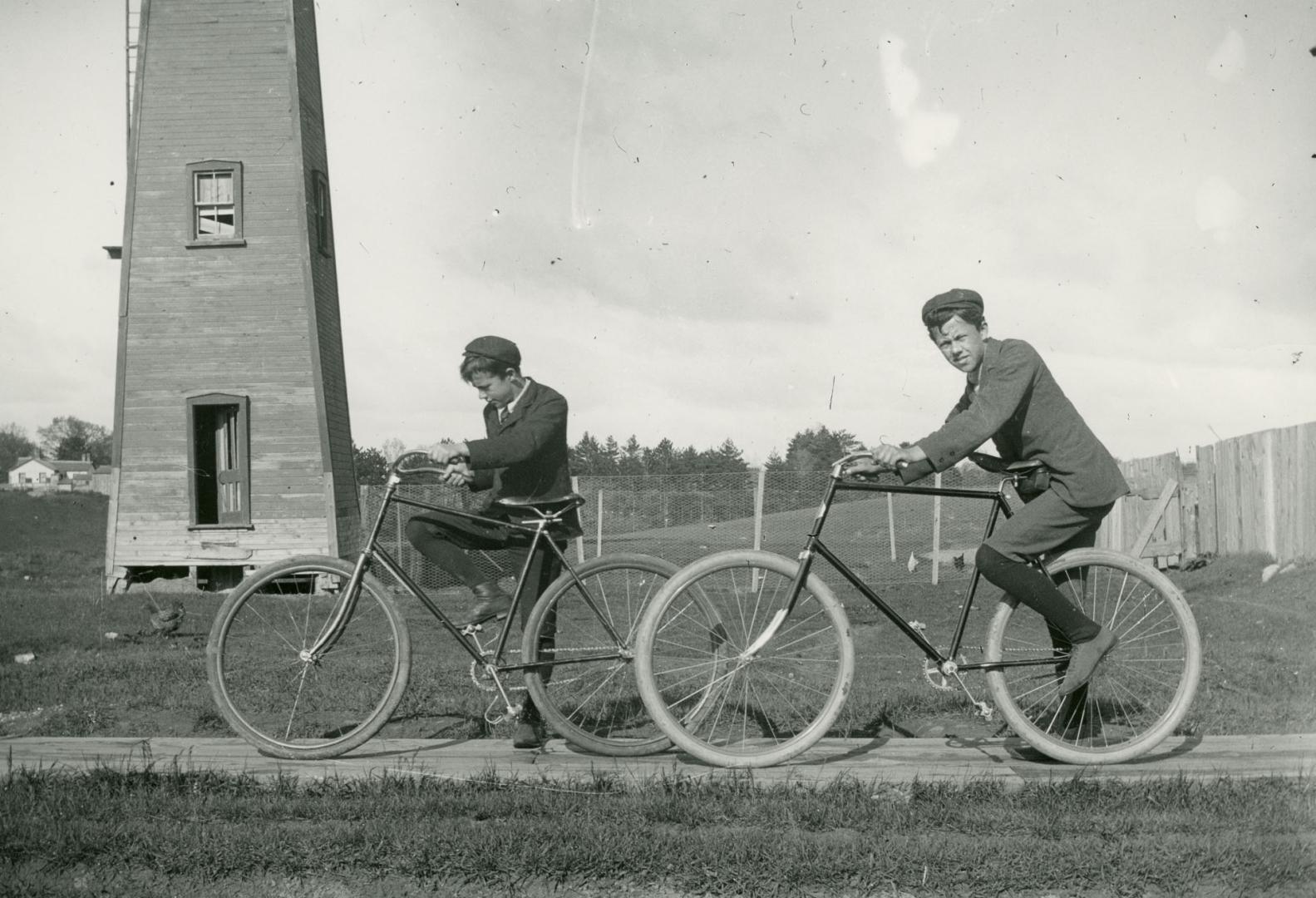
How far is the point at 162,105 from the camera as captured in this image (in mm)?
18188

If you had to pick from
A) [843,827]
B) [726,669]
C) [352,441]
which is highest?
[352,441]

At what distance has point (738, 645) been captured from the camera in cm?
438

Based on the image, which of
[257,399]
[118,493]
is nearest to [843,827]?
[257,399]

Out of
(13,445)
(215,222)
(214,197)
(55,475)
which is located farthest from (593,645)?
(55,475)

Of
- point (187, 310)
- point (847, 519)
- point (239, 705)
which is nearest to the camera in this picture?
point (239, 705)

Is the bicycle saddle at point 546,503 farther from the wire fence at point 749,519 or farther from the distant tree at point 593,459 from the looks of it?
the distant tree at point 593,459

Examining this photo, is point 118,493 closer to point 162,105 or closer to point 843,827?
point 162,105

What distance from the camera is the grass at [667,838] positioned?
3123 millimetres

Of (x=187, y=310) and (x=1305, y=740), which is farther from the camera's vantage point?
(x=187, y=310)

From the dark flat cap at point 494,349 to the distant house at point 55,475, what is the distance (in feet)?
62.5

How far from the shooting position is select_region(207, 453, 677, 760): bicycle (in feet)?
14.7

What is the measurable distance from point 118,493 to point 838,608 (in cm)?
1802

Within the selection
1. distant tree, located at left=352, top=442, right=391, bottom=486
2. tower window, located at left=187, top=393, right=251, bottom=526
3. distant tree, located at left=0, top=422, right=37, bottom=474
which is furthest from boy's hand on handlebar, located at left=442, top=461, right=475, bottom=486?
distant tree, located at left=352, top=442, right=391, bottom=486

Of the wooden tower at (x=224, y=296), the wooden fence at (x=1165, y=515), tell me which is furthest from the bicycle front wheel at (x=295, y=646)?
the wooden fence at (x=1165, y=515)
